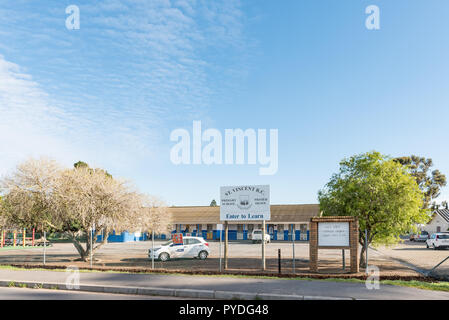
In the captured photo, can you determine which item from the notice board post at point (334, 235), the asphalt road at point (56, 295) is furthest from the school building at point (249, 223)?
the asphalt road at point (56, 295)

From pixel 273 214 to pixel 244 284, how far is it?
4487cm

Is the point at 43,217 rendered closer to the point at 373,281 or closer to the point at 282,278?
the point at 282,278

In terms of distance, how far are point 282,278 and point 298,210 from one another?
44.5 metres

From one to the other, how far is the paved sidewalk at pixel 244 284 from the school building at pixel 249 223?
39516 millimetres

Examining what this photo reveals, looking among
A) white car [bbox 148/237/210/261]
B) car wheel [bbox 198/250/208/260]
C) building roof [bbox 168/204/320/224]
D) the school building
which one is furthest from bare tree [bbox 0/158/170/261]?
building roof [bbox 168/204/320/224]

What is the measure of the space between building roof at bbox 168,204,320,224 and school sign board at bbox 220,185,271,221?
3554cm

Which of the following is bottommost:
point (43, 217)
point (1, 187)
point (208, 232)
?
point (208, 232)

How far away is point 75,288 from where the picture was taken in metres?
12.6

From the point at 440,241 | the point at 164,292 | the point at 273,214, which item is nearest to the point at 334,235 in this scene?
the point at 164,292

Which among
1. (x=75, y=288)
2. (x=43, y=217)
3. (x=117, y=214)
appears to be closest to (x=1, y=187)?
(x=43, y=217)

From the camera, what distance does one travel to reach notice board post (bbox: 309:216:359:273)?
654 inches

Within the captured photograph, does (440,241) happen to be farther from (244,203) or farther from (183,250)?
(244,203)

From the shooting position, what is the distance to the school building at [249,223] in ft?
181

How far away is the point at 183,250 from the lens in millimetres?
25312
